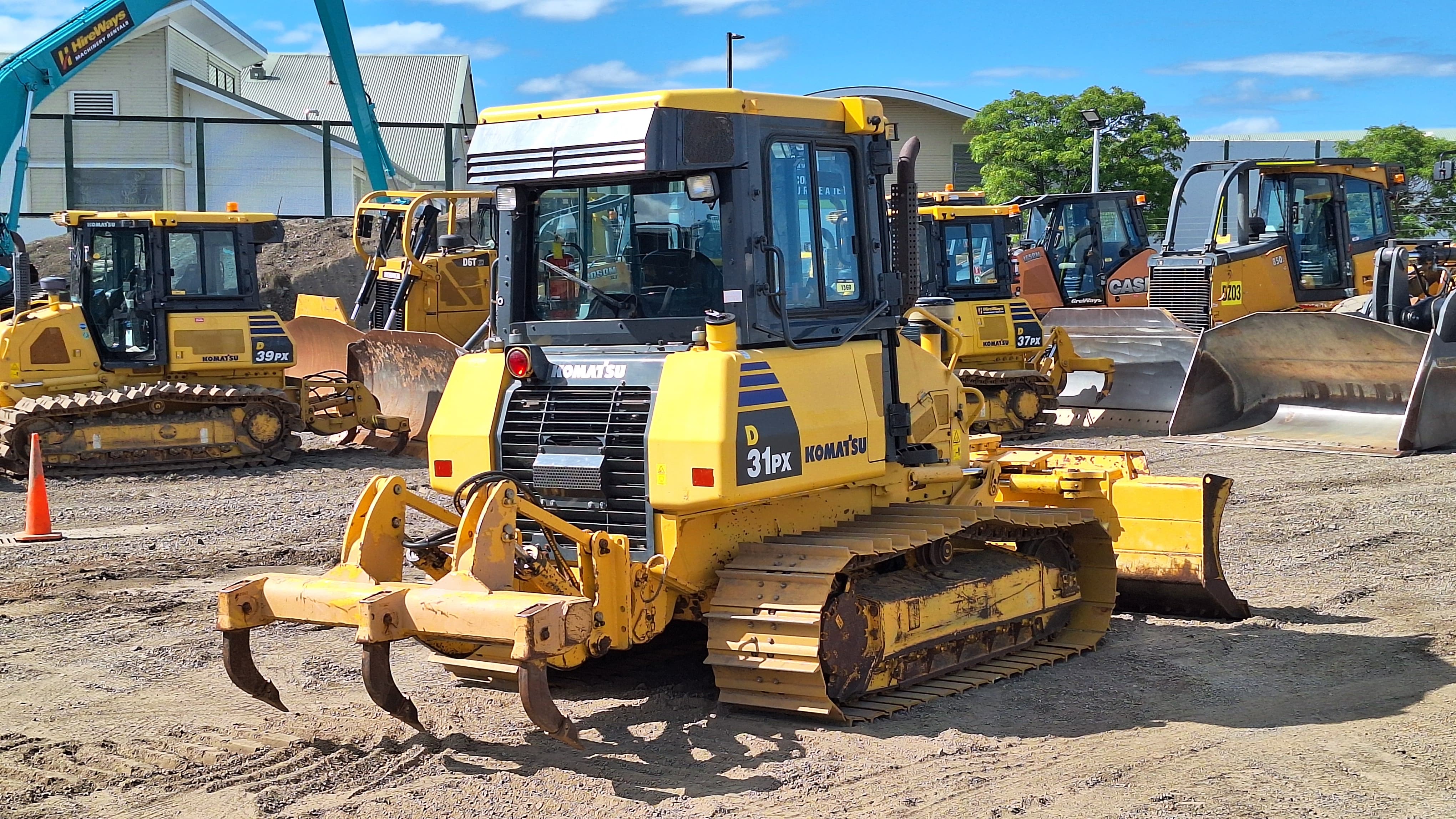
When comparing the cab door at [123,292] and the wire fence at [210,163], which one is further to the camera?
the wire fence at [210,163]

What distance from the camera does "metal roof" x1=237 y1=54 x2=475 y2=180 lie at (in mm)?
46781

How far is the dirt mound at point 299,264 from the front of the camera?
28.8 m

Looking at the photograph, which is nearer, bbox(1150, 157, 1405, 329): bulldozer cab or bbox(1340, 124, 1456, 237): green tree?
bbox(1150, 157, 1405, 329): bulldozer cab

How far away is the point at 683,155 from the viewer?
6262mm

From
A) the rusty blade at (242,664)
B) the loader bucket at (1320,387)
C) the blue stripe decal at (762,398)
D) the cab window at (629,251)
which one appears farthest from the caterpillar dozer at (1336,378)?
the rusty blade at (242,664)

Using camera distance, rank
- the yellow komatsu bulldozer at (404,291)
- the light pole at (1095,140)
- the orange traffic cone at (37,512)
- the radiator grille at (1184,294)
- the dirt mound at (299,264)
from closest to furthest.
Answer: the orange traffic cone at (37,512)
the yellow komatsu bulldozer at (404,291)
the radiator grille at (1184,294)
the dirt mound at (299,264)
the light pole at (1095,140)

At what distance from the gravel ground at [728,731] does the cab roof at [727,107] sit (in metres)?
2.66

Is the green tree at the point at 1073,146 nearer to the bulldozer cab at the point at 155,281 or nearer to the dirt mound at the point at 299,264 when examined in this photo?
the dirt mound at the point at 299,264

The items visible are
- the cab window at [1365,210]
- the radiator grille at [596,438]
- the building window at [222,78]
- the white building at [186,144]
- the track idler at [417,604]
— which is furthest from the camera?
Answer: the building window at [222,78]

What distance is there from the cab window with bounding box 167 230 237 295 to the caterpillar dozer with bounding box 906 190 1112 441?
8000 millimetres

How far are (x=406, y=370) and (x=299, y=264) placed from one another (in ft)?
45.6

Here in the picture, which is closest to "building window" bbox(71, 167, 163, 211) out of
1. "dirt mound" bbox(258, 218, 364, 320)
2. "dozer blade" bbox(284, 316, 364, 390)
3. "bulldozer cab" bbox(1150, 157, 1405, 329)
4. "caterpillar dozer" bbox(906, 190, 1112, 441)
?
"dirt mound" bbox(258, 218, 364, 320)

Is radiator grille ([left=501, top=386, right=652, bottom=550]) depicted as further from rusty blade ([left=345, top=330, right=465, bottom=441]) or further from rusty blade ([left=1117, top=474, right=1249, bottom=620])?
rusty blade ([left=345, top=330, right=465, bottom=441])

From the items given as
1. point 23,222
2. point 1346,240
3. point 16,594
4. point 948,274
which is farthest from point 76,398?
point 23,222
